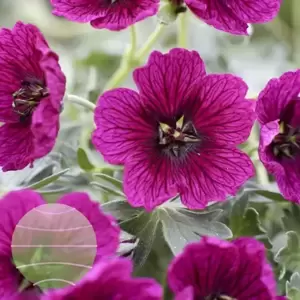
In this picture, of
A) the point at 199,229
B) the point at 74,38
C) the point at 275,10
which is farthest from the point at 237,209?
the point at 74,38

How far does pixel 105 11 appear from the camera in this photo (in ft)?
2.30

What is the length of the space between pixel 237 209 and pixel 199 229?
8 centimetres

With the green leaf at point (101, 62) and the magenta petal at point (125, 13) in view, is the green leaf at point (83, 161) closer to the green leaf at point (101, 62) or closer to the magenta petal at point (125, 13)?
the magenta petal at point (125, 13)

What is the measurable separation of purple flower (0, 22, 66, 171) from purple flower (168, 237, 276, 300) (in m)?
0.16

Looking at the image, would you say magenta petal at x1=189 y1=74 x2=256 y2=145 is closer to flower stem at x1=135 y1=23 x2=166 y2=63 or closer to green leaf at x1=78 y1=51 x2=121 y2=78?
flower stem at x1=135 y1=23 x2=166 y2=63

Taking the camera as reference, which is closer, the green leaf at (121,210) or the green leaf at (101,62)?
the green leaf at (121,210)

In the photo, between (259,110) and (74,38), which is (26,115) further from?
(74,38)

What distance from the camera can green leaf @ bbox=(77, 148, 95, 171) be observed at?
76cm

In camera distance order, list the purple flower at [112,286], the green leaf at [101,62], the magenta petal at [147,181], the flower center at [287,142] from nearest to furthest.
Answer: the purple flower at [112,286], the magenta petal at [147,181], the flower center at [287,142], the green leaf at [101,62]

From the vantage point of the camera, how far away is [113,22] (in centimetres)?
68

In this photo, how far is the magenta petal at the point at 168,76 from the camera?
653 millimetres

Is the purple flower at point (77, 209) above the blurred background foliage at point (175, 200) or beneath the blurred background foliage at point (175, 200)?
above

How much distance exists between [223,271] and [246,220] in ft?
0.52
